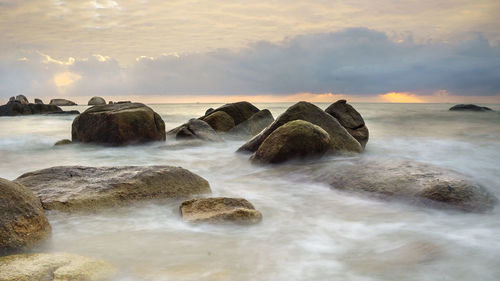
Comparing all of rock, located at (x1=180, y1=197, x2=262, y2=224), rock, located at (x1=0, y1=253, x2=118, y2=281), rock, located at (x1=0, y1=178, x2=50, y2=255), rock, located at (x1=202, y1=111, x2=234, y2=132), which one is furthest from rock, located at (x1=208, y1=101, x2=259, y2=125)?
rock, located at (x1=0, y1=253, x2=118, y2=281)

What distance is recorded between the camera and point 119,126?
31.7ft

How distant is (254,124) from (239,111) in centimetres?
105

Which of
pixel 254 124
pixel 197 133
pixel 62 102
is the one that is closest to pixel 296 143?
pixel 197 133

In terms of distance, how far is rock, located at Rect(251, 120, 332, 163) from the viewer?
6586 mm

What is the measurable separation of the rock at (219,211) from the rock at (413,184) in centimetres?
169

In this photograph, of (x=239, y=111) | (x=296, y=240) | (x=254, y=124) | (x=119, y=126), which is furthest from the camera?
(x=239, y=111)

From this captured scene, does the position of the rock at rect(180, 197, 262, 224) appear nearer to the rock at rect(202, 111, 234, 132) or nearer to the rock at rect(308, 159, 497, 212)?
the rock at rect(308, 159, 497, 212)

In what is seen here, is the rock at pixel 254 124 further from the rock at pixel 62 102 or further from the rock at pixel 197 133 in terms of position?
the rock at pixel 62 102

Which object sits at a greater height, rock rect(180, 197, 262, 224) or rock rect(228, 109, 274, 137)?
rock rect(228, 109, 274, 137)

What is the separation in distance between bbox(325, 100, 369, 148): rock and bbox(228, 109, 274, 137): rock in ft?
10.3

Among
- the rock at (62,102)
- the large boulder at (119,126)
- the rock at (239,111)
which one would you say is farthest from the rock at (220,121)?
the rock at (62,102)

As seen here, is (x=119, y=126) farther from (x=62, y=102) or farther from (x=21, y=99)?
(x=62, y=102)

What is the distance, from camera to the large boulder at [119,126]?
31.8 ft

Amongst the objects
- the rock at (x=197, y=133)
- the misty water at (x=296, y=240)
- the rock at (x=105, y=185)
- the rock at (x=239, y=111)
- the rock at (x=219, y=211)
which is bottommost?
the misty water at (x=296, y=240)
